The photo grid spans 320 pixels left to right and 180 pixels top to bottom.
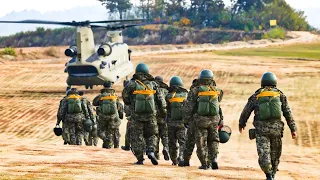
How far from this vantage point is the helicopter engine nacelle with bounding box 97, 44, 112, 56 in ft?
83.9

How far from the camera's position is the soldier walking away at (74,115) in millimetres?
14102

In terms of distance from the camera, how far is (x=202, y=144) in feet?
32.4

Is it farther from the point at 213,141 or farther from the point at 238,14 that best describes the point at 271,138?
the point at 238,14

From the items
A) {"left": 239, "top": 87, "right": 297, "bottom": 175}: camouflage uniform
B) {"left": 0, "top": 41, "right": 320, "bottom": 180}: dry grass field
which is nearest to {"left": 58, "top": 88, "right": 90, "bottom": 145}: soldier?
{"left": 0, "top": 41, "right": 320, "bottom": 180}: dry grass field

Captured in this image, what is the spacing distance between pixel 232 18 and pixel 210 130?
83.0 metres

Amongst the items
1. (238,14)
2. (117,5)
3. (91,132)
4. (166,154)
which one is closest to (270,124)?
(166,154)

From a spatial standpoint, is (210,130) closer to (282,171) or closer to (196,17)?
(282,171)

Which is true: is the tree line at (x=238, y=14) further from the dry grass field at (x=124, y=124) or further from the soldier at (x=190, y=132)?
the soldier at (x=190, y=132)

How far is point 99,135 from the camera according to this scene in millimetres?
14359

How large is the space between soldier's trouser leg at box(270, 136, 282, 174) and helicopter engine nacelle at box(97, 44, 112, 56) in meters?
17.1

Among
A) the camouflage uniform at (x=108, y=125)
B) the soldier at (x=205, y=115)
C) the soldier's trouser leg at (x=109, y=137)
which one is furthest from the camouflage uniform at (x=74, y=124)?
the soldier at (x=205, y=115)

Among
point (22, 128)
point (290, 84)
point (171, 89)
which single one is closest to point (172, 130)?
point (171, 89)

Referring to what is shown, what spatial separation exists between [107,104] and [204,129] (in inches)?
181

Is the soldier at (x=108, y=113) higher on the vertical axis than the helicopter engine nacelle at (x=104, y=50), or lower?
lower
